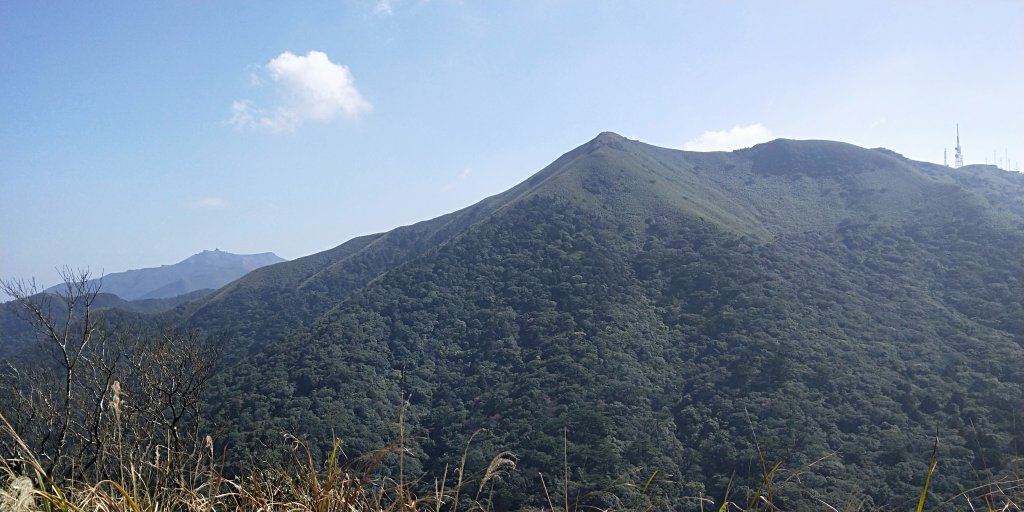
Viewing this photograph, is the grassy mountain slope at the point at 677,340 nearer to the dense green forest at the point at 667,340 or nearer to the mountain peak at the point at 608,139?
the dense green forest at the point at 667,340

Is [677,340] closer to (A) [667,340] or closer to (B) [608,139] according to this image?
(A) [667,340]

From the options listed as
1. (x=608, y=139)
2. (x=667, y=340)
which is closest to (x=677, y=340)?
(x=667, y=340)

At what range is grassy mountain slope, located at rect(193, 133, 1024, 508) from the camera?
Answer: 97.8 feet

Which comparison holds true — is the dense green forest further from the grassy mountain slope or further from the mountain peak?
the mountain peak

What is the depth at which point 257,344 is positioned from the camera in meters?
57.2

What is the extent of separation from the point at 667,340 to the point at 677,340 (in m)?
0.70

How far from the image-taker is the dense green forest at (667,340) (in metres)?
29.5

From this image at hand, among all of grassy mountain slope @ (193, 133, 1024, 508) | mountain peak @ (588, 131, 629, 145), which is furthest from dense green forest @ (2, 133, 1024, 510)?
mountain peak @ (588, 131, 629, 145)

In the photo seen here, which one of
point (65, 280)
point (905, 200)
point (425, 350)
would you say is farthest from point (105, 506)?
point (905, 200)

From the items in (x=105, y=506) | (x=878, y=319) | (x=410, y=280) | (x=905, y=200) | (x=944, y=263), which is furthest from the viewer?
(x=905, y=200)

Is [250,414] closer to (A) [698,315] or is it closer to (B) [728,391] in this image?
(B) [728,391]

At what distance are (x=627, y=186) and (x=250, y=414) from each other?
4895cm

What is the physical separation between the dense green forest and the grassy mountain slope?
0.19 meters

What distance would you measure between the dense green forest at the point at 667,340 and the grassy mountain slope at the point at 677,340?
191 millimetres
